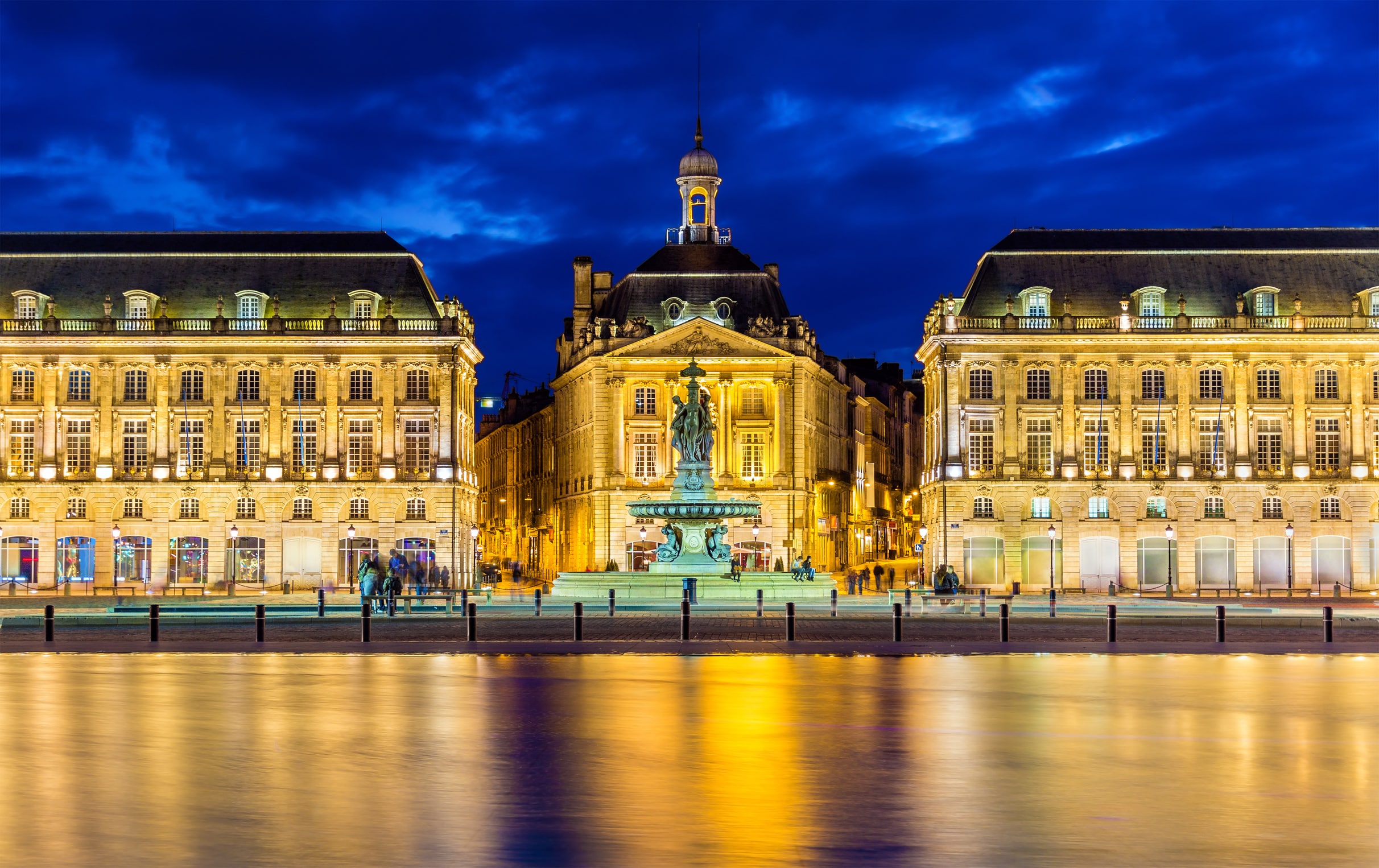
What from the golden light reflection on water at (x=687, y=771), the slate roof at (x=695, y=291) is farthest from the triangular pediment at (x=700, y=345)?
the golden light reflection on water at (x=687, y=771)

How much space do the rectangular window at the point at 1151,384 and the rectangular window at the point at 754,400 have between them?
21.1 m

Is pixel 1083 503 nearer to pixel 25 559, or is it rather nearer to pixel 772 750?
pixel 25 559

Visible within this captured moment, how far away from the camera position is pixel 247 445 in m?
95.1

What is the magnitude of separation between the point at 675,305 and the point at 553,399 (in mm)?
21274

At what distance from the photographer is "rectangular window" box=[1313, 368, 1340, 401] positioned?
93500 mm

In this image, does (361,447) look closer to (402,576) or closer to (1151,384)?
(402,576)

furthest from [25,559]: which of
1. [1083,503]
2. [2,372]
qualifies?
[1083,503]

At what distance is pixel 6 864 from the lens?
39.0 ft

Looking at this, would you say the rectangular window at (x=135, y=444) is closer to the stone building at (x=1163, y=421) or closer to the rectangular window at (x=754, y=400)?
the rectangular window at (x=754, y=400)

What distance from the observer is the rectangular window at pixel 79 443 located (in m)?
94.6

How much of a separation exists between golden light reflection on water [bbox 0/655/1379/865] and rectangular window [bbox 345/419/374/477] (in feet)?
224

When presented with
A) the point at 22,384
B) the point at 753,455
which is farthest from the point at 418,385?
the point at 22,384

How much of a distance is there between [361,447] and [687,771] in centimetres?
8110

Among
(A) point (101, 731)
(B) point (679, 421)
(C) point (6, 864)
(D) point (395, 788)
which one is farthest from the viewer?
(B) point (679, 421)
